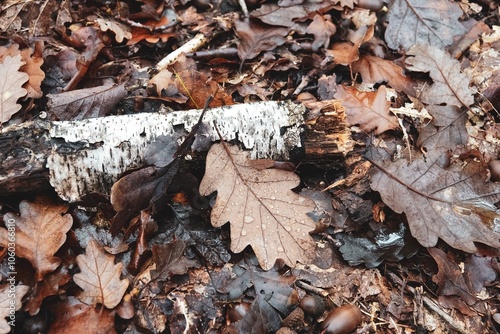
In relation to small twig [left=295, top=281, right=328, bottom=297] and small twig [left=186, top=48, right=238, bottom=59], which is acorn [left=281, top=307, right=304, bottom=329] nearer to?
small twig [left=295, top=281, right=328, bottom=297]

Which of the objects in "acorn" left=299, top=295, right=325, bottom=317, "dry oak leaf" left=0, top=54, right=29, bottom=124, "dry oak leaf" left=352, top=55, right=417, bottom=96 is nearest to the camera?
"acorn" left=299, top=295, right=325, bottom=317

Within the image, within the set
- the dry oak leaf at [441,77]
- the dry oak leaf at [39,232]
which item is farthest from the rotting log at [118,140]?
the dry oak leaf at [441,77]

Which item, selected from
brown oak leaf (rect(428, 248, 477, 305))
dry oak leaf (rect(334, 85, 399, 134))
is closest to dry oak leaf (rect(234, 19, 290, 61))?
dry oak leaf (rect(334, 85, 399, 134))

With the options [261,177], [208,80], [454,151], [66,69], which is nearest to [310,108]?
[261,177]

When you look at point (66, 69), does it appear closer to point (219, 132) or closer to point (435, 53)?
point (219, 132)

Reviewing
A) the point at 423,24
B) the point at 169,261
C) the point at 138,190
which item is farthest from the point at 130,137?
the point at 423,24
